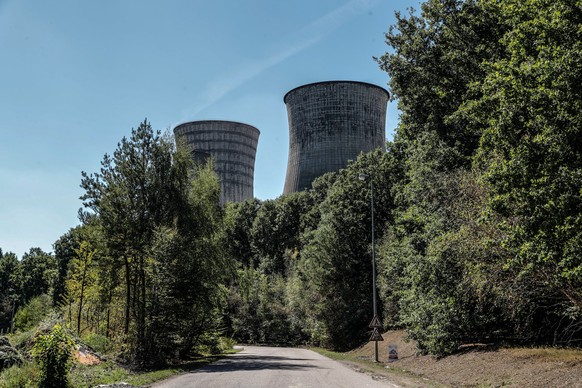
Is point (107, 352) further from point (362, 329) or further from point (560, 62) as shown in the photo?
point (362, 329)

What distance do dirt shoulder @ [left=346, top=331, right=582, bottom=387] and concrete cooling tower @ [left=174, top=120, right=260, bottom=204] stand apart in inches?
1996

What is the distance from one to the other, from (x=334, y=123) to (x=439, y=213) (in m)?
34.0

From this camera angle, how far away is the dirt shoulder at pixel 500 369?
12719mm

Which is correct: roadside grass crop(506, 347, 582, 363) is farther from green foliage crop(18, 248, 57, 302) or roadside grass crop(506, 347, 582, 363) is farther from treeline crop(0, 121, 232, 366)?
green foliage crop(18, 248, 57, 302)

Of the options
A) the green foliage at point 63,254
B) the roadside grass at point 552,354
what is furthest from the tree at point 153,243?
the green foliage at point 63,254

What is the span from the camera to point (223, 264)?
28797 millimetres

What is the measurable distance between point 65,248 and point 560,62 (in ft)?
286

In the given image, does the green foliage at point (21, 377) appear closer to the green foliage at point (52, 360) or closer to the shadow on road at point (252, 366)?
the green foliage at point (52, 360)

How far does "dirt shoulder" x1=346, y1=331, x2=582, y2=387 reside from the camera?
1272cm

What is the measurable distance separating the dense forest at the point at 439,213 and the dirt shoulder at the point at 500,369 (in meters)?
1.03

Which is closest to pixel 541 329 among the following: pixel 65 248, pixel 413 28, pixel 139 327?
pixel 413 28

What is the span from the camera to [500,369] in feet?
50.4

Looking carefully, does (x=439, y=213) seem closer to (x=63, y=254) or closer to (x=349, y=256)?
(x=349, y=256)

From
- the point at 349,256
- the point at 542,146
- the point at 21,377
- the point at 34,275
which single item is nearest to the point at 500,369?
the point at 542,146
